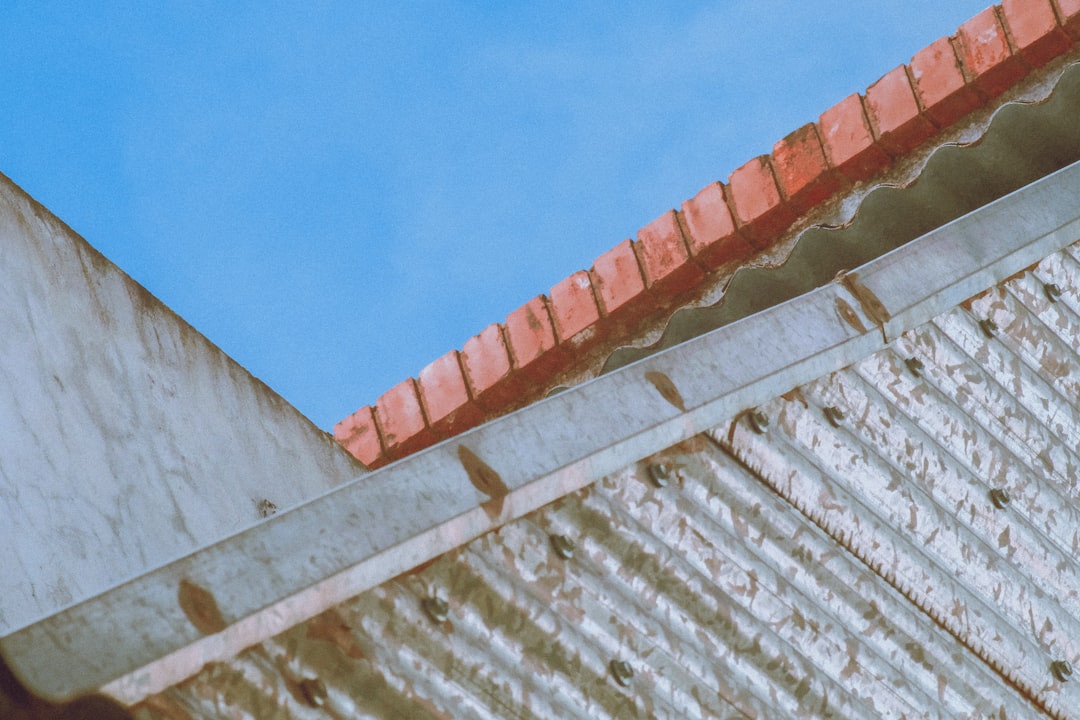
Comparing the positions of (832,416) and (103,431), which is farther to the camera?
(103,431)

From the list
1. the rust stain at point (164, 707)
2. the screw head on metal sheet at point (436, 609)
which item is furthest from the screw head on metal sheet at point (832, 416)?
the rust stain at point (164, 707)

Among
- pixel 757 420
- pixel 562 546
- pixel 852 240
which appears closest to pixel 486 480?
pixel 562 546

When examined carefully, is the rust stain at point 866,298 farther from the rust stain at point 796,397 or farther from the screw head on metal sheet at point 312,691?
the screw head on metal sheet at point 312,691

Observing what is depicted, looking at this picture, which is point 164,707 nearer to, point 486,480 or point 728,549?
point 486,480

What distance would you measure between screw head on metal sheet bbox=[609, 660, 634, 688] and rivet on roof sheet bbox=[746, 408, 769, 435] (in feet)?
1.42

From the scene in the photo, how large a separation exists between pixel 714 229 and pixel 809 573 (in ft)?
6.27

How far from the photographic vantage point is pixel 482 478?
5.11 feet

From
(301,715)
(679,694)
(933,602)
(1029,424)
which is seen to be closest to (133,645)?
(301,715)

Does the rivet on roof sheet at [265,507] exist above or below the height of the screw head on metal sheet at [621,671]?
above

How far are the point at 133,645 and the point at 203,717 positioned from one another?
97 millimetres

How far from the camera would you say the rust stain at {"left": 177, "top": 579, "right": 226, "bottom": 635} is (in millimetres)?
1253

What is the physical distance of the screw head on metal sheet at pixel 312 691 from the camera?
4.41 feet

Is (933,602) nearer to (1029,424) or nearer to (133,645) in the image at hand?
(1029,424)

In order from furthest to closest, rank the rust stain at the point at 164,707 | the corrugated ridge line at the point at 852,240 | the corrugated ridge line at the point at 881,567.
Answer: the corrugated ridge line at the point at 852,240, the corrugated ridge line at the point at 881,567, the rust stain at the point at 164,707
